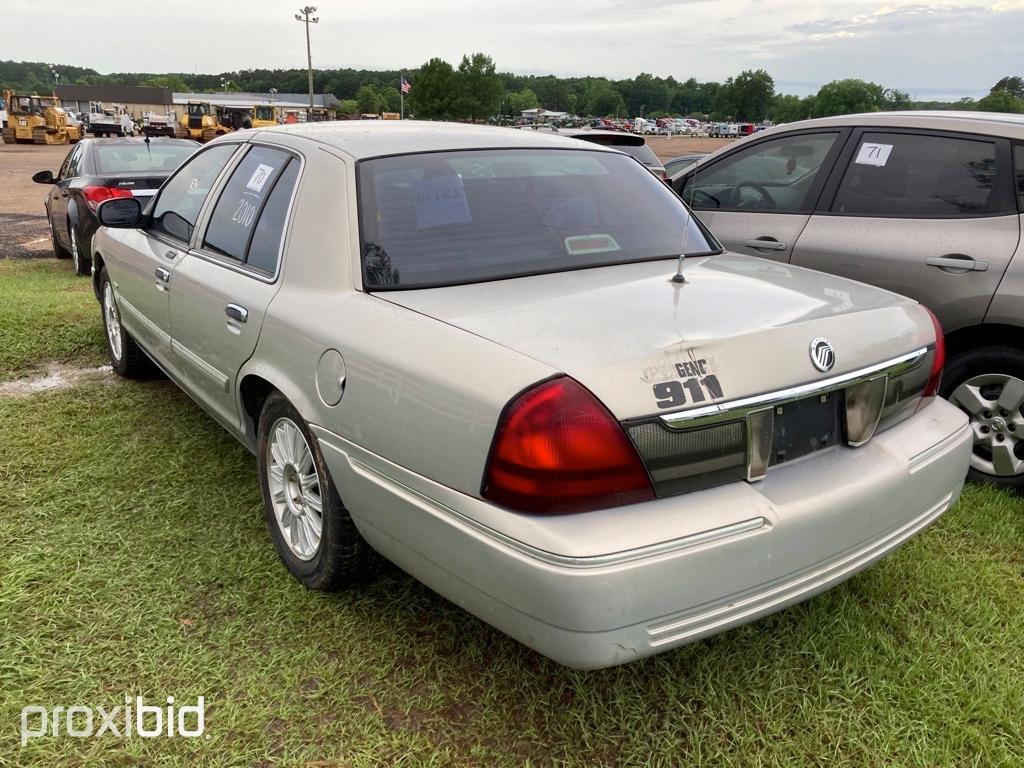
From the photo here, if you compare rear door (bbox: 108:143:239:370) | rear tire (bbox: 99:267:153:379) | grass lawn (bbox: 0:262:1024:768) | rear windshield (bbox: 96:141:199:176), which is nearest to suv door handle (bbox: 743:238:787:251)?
grass lawn (bbox: 0:262:1024:768)

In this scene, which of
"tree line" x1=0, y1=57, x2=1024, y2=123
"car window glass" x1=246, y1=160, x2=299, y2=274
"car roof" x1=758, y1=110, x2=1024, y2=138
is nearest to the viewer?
"car window glass" x1=246, y1=160, x2=299, y2=274

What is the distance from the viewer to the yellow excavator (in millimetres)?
40750

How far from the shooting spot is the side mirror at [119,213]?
165 inches

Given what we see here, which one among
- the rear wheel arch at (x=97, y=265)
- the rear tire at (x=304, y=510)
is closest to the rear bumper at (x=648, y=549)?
the rear tire at (x=304, y=510)

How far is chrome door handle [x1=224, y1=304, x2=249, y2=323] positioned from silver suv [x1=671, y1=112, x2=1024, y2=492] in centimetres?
272

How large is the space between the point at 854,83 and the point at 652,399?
133m

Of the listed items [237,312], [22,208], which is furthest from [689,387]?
[22,208]

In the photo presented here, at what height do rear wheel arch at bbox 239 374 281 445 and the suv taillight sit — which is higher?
the suv taillight

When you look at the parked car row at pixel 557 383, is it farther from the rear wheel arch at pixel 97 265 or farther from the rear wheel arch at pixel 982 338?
the rear wheel arch at pixel 97 265

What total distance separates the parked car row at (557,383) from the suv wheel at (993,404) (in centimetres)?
2

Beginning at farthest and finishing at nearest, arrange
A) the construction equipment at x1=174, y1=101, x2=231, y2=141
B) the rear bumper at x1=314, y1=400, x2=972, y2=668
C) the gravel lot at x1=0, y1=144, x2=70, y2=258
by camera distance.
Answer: the construction equipment at x1=174, y1=101, x2=231, y2=141, the gravel lot at x1=0, y1=144, x2=70, y2=258, the rear bumper at x1=314, y1=400, x2=972, y2=668

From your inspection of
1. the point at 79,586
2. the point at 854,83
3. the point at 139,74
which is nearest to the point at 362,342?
the point at 79,586

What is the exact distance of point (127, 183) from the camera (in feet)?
25.9

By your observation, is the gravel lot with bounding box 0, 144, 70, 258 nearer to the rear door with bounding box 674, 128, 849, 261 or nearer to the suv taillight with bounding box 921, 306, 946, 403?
the rear door with bounding box 674, 128, 849, 261
